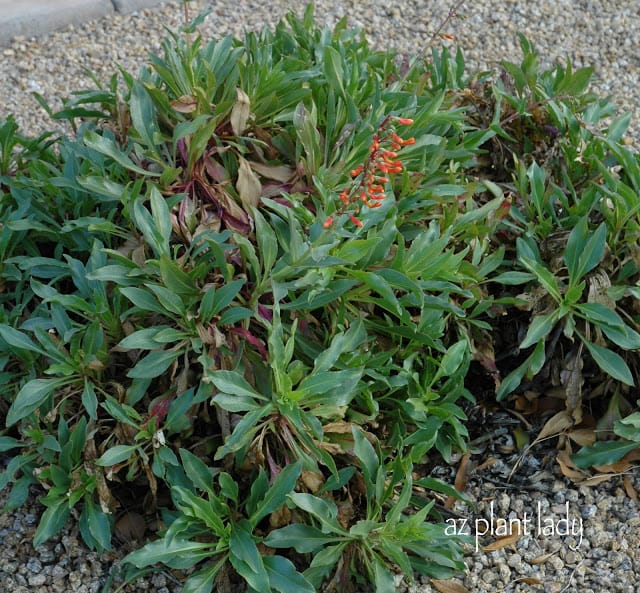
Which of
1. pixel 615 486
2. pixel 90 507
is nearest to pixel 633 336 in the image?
pixel 615 486

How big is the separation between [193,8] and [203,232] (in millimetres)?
3392

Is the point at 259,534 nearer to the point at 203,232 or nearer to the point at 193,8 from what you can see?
the point at 203,232

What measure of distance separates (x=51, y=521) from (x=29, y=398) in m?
0.36

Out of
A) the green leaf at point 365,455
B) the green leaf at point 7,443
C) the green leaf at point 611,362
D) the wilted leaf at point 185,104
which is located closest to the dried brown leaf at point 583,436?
the green leaf at point 611,362

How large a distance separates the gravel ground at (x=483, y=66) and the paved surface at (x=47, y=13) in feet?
0.24

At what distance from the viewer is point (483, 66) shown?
5.11m

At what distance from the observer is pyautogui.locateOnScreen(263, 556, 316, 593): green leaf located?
7.86 ft

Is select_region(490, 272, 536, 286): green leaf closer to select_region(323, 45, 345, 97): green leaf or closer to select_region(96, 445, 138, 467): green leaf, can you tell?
select_region(323, 45, 345, 97): green leaf

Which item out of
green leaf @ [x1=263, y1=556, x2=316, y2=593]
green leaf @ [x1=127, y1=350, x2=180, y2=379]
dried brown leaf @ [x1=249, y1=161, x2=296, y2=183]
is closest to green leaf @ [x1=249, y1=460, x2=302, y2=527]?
green leaf @ [x1=263, y1=556, x2=316, y2=593]

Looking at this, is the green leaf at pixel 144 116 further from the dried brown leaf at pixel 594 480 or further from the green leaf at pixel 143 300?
the dried brown leaf at pixel 594 480

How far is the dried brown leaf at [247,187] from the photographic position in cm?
276

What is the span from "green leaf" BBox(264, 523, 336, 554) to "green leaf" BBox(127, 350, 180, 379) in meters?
0.55

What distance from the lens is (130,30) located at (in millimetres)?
5367

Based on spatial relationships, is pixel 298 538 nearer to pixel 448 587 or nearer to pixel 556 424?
pixel 448 587
